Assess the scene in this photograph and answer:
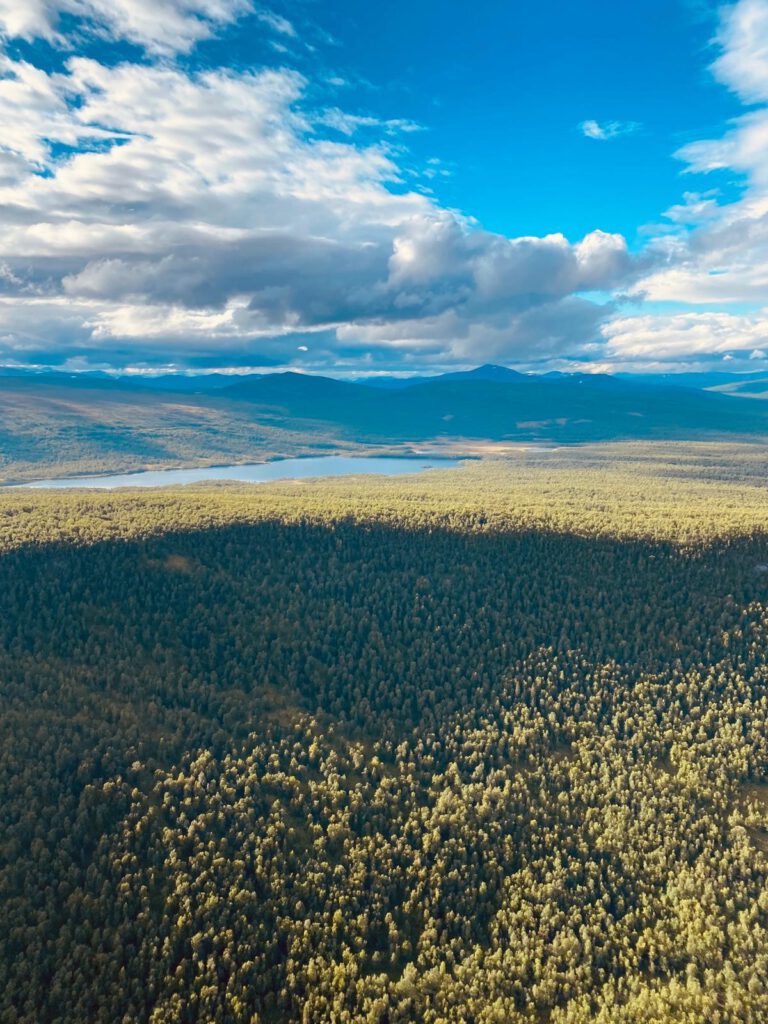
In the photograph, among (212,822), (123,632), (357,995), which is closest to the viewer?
(357,995)

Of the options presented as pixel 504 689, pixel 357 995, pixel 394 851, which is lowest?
pixel 357 995

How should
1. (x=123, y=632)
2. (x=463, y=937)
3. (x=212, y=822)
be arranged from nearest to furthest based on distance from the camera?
(x=463, y=937), (x=212, y=822), (x=123, y=632)

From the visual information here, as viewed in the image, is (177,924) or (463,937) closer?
(177,924)

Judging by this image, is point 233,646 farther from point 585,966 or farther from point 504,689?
point 585,966

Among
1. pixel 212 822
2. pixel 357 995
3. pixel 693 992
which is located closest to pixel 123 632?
pixel 212 822

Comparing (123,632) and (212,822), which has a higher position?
(123,632)

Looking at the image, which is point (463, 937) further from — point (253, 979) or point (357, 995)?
point (253, 979)
